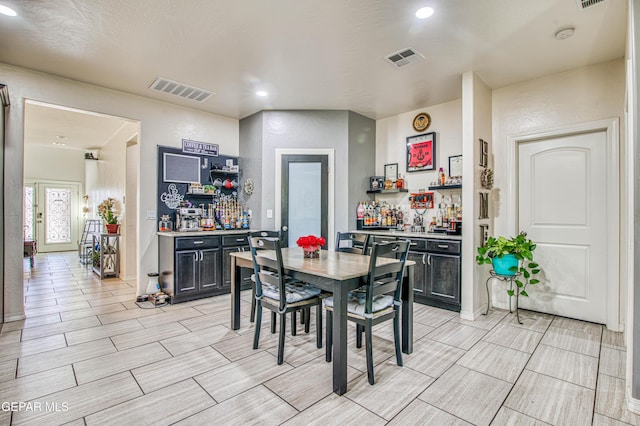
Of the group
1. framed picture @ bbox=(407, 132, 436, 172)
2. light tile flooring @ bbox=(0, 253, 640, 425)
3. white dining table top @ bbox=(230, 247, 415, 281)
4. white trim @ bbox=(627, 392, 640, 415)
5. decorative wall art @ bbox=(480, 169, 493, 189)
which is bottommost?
light tile flooring @ bbox=(0, 253, 640, 425)

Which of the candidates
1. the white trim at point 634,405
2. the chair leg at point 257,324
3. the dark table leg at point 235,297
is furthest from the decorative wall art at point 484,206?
the dark table leg at point 235,297

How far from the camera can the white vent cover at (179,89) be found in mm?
3868

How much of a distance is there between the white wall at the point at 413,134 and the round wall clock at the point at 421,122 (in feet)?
0.16

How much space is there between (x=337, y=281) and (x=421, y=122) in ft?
11.8

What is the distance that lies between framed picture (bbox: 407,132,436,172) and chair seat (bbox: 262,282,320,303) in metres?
2.90

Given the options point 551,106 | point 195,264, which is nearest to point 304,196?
point 195,264

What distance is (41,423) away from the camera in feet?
5.78

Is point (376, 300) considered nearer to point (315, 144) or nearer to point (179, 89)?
point (315, 144)

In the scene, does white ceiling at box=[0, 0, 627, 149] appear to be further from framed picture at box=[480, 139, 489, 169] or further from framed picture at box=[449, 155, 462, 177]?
framed picture at box=[449, 155, 462, 177]

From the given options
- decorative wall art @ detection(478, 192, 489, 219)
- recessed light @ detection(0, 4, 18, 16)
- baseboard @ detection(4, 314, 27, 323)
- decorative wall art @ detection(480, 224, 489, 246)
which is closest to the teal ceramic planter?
decorative wall art @ detection(480, 224, 489, 246)

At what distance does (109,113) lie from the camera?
161 inches

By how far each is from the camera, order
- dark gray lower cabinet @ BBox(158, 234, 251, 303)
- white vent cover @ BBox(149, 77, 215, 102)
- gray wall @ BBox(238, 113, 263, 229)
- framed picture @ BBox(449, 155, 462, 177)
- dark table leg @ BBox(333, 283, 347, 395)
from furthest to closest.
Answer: gray wall @ BBox(238, 113, 263, 229), framed picture @ BBox(449, 155, 462, 177), dark gray lower cabinet @ BBox(158, 234, 251, 303), white vent cover @ BBox(149, 77, 215, 102), dark table leg @ BBox(333, 283, 347, 395)

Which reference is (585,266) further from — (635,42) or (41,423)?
(41,423)

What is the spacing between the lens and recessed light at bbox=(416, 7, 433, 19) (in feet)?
8.11
